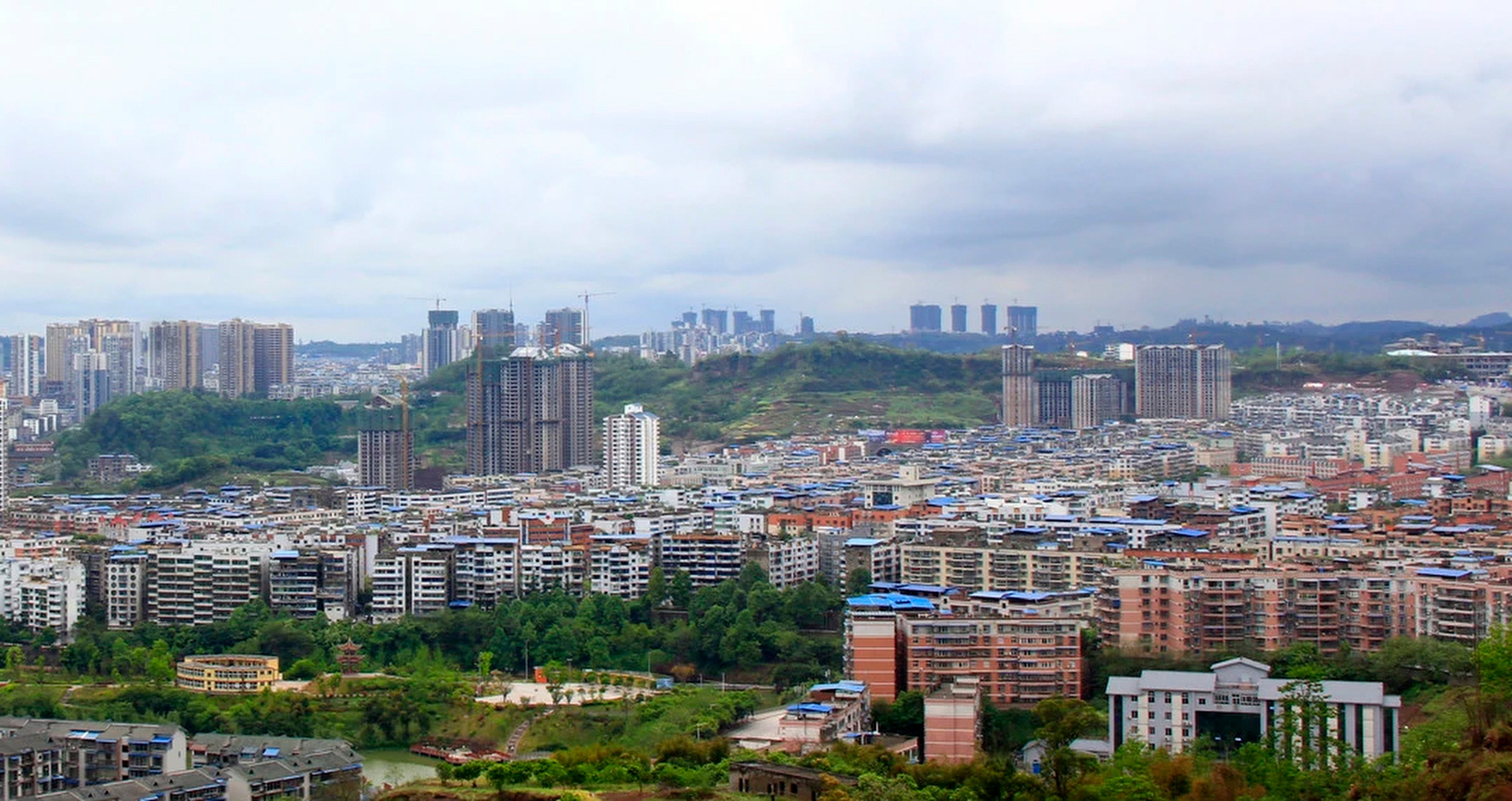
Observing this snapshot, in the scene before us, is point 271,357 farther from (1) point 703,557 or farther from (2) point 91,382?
(1) point 703,557

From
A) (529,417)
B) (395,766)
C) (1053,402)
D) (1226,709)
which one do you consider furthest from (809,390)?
(1226,709)

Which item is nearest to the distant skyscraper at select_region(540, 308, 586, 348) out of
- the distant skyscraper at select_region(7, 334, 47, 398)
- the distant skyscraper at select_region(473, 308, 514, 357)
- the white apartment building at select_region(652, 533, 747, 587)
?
the distant skyscraper at select_region(473, 308, 514, 357)

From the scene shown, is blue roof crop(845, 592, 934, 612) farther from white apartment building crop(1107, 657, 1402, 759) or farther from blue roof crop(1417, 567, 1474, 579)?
blue roof crop(1417, 567, 1474, 579)

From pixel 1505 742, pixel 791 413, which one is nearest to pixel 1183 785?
pixel 1505 742

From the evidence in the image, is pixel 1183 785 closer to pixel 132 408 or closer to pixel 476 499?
pixel 476 499

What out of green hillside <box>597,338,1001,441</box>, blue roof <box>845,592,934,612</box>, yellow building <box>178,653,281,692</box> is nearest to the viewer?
blue roof <box>845,592,934,612</box>

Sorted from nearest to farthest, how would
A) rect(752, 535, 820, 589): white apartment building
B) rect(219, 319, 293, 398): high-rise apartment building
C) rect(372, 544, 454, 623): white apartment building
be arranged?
rect(372, 544, 454, 623): white apartment building
rect(752, 535, 820, 589): white apartment building
rect(219, 319, 293, 398): high-rise apartment building

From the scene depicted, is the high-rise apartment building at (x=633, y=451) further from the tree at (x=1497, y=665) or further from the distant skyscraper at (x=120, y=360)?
the distant skyscraper at (x=120, y=360)

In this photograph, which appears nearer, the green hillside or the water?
the water
